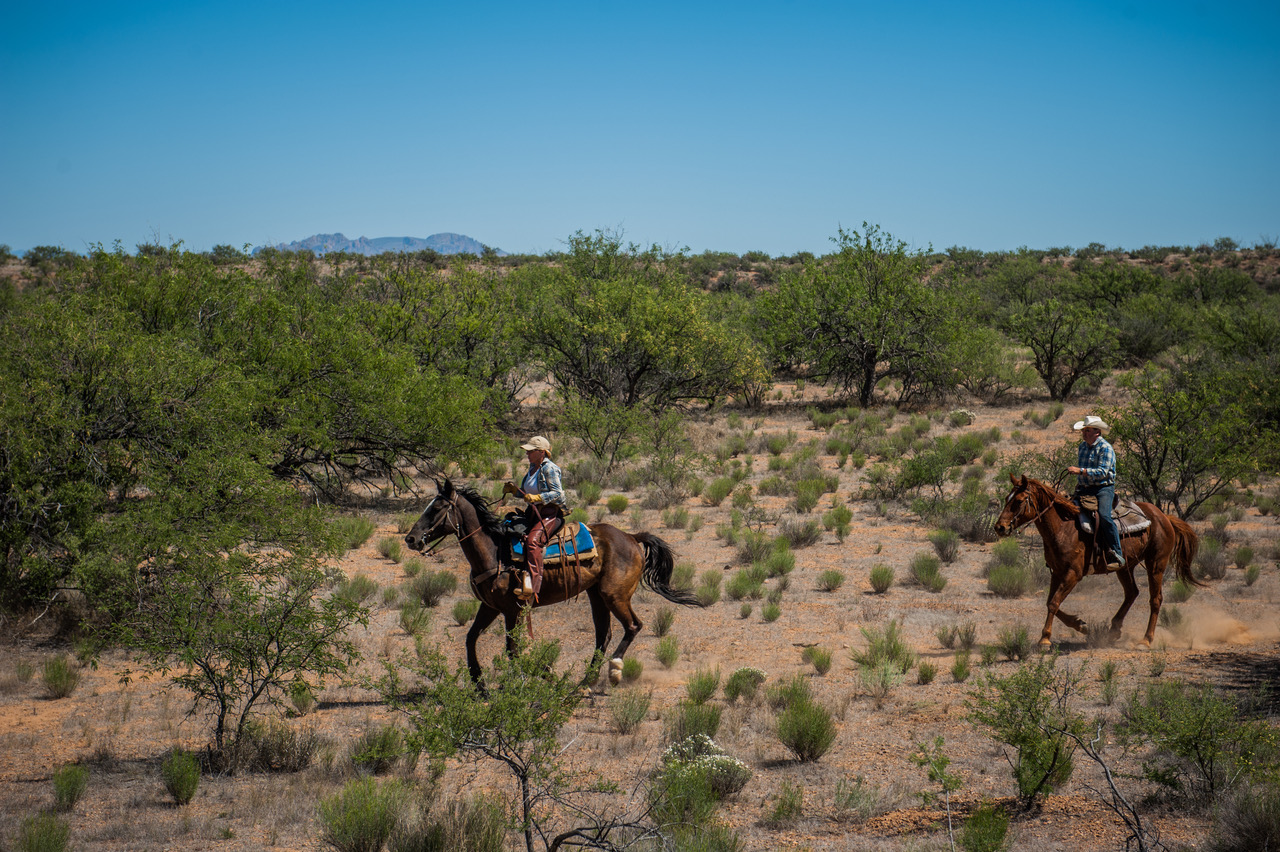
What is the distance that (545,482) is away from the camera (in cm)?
957

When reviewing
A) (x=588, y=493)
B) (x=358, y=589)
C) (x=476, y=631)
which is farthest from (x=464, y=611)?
(x=588, y=493)

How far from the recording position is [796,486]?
20.0 metres

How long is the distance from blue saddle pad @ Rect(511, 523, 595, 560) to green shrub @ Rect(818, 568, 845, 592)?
5.43 m

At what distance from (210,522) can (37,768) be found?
3290 millimetres

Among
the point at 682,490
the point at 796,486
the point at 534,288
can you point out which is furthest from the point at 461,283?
the point at 796,486

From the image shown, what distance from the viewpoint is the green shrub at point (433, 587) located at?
13.0m

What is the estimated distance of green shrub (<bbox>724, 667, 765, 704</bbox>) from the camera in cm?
925

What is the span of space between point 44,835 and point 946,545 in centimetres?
1356

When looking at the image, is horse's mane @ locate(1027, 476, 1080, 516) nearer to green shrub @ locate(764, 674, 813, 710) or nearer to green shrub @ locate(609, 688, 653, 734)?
green shrub @ locate(764, 674, 813, 710)

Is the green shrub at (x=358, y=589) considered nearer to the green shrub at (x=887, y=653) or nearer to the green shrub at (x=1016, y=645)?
the green shrub at (x=887, y=653)

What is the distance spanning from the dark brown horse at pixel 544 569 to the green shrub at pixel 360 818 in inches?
110

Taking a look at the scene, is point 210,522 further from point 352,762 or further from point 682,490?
point 682,490

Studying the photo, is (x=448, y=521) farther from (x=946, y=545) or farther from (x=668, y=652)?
(x=946, y=545)

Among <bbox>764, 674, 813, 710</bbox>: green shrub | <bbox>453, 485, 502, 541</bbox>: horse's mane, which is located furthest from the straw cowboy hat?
<bbox>453, 485, 502, 541</bbox>: horse's mane
